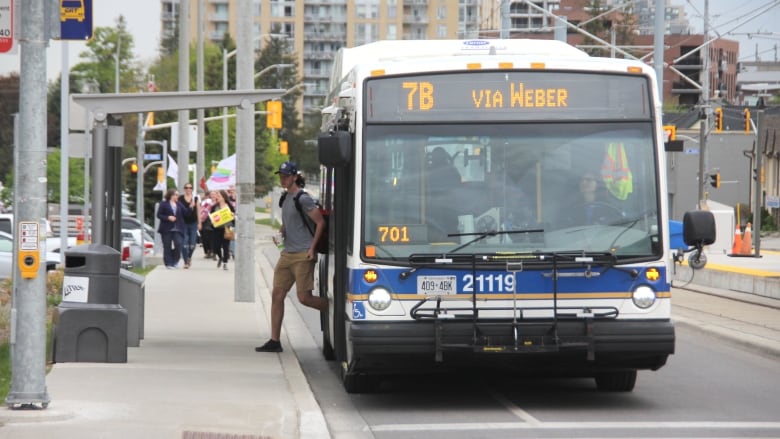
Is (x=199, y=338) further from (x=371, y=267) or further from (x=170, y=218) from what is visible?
(x=170, y=218)

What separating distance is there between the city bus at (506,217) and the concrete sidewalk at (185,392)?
0.94m

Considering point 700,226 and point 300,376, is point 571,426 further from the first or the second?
point 300,376

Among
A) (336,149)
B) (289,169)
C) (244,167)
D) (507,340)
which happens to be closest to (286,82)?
(244,167)

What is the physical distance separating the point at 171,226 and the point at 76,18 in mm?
19537

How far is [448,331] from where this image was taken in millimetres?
10109

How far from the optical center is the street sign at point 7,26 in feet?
29.9

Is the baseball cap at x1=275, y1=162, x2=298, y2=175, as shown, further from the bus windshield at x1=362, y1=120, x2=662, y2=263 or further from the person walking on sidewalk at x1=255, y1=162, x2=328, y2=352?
the bus windshield at x1=362, y1=120, x2=662, y2=263

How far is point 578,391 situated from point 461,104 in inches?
112

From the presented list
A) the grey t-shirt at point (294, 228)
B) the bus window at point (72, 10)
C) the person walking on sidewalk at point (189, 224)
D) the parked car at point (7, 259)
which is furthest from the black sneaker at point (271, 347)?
the person walking on sidewalk at point (189, 224)

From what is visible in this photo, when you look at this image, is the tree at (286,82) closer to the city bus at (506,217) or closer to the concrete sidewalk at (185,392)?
the concrete sidewalk at (185,392)

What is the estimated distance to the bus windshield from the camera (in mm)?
10312

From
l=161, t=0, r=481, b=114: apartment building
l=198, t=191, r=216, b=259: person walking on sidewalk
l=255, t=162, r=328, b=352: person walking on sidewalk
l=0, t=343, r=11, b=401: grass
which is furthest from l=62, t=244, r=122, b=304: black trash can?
l=161, t=0, r=481, b=114: apartment building

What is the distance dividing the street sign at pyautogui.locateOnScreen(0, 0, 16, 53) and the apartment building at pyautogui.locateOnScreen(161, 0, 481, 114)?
455 feet

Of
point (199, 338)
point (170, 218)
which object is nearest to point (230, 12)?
point (170, 218)
